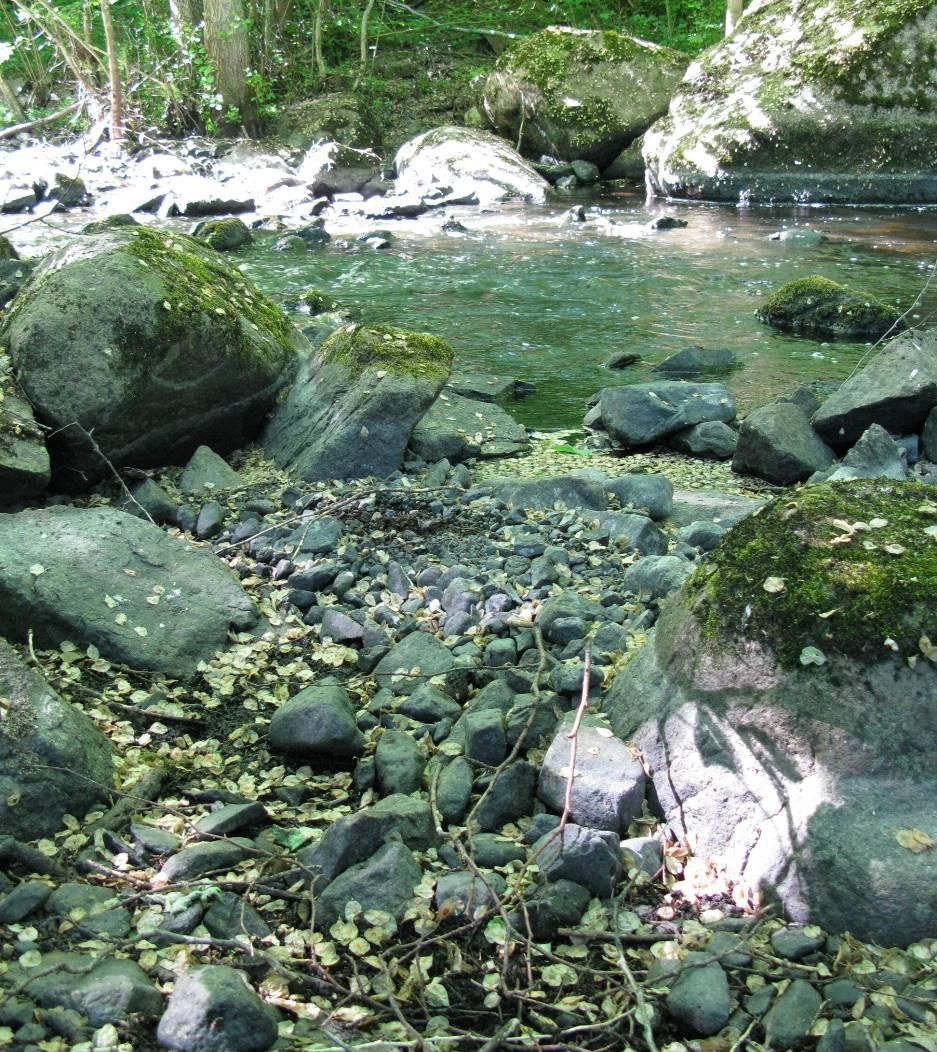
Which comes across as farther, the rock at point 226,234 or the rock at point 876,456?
the rock at point 226,234

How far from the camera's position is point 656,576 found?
3764 millimetres

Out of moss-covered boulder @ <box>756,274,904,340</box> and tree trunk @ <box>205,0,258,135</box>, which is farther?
tree trunk @ <box>205,0,258,135</box>

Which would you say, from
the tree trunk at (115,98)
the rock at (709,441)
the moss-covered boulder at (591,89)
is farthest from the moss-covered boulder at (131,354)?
the moss-covered boulder at (591,89)

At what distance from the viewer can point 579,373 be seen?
25.0 feet

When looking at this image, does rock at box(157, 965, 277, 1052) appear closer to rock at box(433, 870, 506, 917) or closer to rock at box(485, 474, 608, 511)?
rock at box(433, 870, 506, 917)

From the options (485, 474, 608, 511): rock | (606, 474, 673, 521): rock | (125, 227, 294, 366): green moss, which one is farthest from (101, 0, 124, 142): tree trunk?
(606, 474, 673, 521): rock

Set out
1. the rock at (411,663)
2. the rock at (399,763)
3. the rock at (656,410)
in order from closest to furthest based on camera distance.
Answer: the rock at (399,763), the rock at (411,663), the rock at (656,410)

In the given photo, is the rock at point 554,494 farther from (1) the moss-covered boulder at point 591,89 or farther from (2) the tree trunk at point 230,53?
(2) the tree trunk at point 230,53

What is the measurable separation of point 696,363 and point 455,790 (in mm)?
5401

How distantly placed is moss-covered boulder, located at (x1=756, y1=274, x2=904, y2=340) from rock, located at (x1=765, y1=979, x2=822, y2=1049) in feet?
23.1

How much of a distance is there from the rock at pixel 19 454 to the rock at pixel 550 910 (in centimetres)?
276

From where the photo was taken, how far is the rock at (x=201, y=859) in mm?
2412

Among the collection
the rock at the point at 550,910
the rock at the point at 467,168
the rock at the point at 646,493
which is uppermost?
the rock at the point at 550,910

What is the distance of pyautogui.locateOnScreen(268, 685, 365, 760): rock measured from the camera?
291cm
